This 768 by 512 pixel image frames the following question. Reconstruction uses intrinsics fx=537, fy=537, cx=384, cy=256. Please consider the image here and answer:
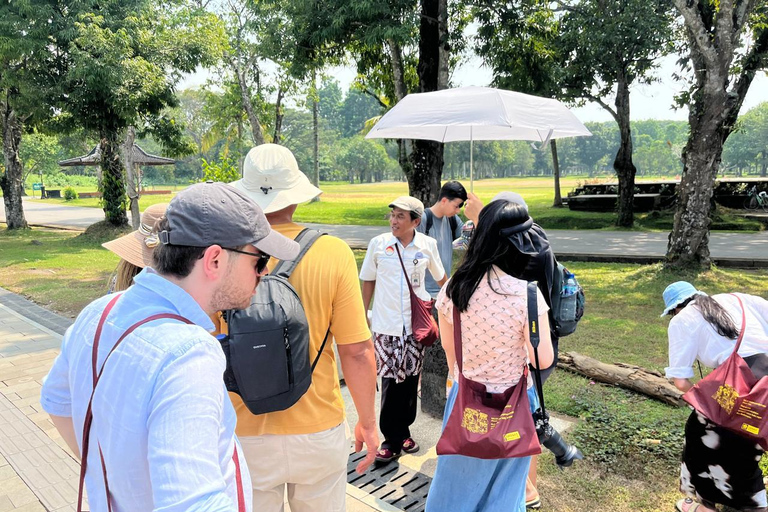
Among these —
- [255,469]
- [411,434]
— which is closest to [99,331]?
[255,469]

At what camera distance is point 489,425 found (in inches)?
92.4

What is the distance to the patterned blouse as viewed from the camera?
2.32 m

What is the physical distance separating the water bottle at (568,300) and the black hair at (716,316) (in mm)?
591

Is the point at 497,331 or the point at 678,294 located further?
the point at 678,294

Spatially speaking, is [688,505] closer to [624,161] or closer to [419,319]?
[419,319]

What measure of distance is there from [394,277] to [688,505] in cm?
212

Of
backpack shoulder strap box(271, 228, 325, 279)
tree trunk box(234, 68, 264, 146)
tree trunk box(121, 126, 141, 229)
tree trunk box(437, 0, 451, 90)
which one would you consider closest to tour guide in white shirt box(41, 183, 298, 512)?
backpack shoulder strap box(271, 228, 325, 279)

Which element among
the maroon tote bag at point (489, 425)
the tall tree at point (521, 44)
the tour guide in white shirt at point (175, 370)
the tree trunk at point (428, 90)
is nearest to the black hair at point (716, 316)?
the maroon tote bag at point (489, 425)

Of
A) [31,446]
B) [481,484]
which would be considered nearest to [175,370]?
[481,484]

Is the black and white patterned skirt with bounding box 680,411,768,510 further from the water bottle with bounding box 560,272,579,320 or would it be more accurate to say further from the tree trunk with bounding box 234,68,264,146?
the tree trunk with bounding box 234,68,264,146

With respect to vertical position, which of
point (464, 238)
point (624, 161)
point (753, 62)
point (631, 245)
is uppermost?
point (753, 62)

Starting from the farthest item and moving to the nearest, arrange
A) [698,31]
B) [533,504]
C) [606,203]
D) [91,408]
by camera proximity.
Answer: [606,203] → [698,31] → [533,504] → [91,408]

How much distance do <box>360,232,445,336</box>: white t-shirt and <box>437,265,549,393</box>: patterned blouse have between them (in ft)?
3.86

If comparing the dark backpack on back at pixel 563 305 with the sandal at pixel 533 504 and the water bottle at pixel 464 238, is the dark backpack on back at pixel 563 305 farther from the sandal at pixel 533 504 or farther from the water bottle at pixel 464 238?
the water bottle at pixel 464 238
